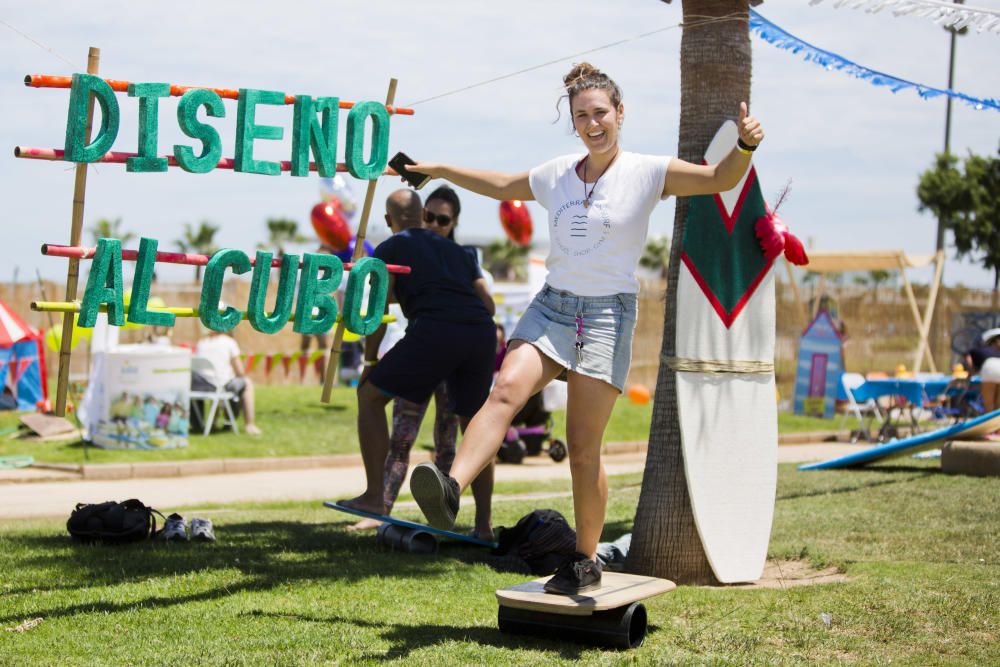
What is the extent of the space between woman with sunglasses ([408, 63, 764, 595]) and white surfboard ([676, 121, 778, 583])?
1363mm

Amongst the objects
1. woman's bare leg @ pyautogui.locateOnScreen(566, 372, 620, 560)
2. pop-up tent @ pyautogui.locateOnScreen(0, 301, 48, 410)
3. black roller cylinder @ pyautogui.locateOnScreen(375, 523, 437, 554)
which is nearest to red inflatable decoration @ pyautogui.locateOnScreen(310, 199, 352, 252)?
pop-up tent @ pyautogui.locateOnScreen(0, 301, 48, 410)

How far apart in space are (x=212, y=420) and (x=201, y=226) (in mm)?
49533

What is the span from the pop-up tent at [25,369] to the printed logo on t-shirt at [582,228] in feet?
43.1

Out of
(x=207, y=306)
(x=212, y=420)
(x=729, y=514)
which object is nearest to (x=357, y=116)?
(x=207, y=306)

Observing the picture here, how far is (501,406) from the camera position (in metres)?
4.66

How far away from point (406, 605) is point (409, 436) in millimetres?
2268

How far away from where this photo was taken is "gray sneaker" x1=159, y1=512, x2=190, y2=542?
6.92 m

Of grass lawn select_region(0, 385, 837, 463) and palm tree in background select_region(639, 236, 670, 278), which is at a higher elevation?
palm tree in background select_region(639, 236, 670, 278)

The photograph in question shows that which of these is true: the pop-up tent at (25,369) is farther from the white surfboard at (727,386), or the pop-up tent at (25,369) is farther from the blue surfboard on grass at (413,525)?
the white surfboard at (727,386)

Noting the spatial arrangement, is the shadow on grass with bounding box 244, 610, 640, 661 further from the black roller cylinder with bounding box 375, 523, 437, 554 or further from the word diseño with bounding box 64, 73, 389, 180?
the word diseño with bounding box 64, 73, 389, 180

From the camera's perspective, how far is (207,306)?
637 cm

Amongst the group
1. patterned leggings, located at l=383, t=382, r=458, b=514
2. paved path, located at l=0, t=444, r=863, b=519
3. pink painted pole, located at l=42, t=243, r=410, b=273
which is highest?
pink painted pole, located at l=42, t=243, r=410, b=273

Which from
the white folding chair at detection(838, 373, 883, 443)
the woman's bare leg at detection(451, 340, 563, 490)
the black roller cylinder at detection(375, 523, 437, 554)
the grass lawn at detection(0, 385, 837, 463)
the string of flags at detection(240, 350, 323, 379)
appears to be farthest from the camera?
the string of flags at detection(240, 350, 323, 379)

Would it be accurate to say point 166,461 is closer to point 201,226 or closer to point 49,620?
point 49,620
